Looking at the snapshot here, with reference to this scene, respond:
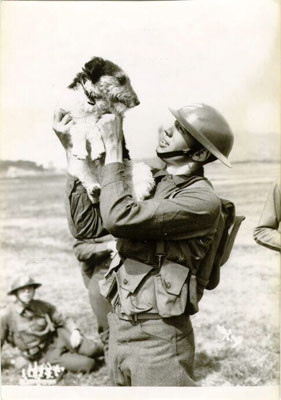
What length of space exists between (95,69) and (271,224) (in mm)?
1753

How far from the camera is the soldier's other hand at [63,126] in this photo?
312 centimetres

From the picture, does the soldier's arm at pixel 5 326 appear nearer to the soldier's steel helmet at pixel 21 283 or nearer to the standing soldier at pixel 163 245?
the soldier's steel helmet at pixel 21 283

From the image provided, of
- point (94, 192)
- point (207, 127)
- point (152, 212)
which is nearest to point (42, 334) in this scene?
point (94, 192)

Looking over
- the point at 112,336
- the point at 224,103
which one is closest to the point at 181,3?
the point at 224,103

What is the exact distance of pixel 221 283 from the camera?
16.4 ft

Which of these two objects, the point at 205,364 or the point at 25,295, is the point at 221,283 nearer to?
the point at 205,364

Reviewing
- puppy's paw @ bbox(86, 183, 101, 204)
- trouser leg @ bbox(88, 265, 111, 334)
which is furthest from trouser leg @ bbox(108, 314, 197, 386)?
trouser leg @ bbox(88, 265, 111, 334)

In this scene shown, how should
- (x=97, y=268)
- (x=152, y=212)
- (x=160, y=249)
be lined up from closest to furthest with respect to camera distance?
1. (x=152, y=212)
2. (x=160, y=249)
3. (x=97, y=268)

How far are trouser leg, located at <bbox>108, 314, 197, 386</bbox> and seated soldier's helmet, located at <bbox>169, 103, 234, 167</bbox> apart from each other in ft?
2.95

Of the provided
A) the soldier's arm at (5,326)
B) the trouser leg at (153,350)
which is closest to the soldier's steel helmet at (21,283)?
the soldier's arm at (5,326)

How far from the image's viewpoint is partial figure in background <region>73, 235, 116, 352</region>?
528cm

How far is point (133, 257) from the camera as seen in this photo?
306 cm

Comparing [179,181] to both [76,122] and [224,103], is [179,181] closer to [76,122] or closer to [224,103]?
[76,122]

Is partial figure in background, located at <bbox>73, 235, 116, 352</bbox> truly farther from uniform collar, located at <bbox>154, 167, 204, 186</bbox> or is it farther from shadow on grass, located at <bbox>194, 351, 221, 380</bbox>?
uniform collar, located at <bbox>154, 167, 204, 186</bbox>
